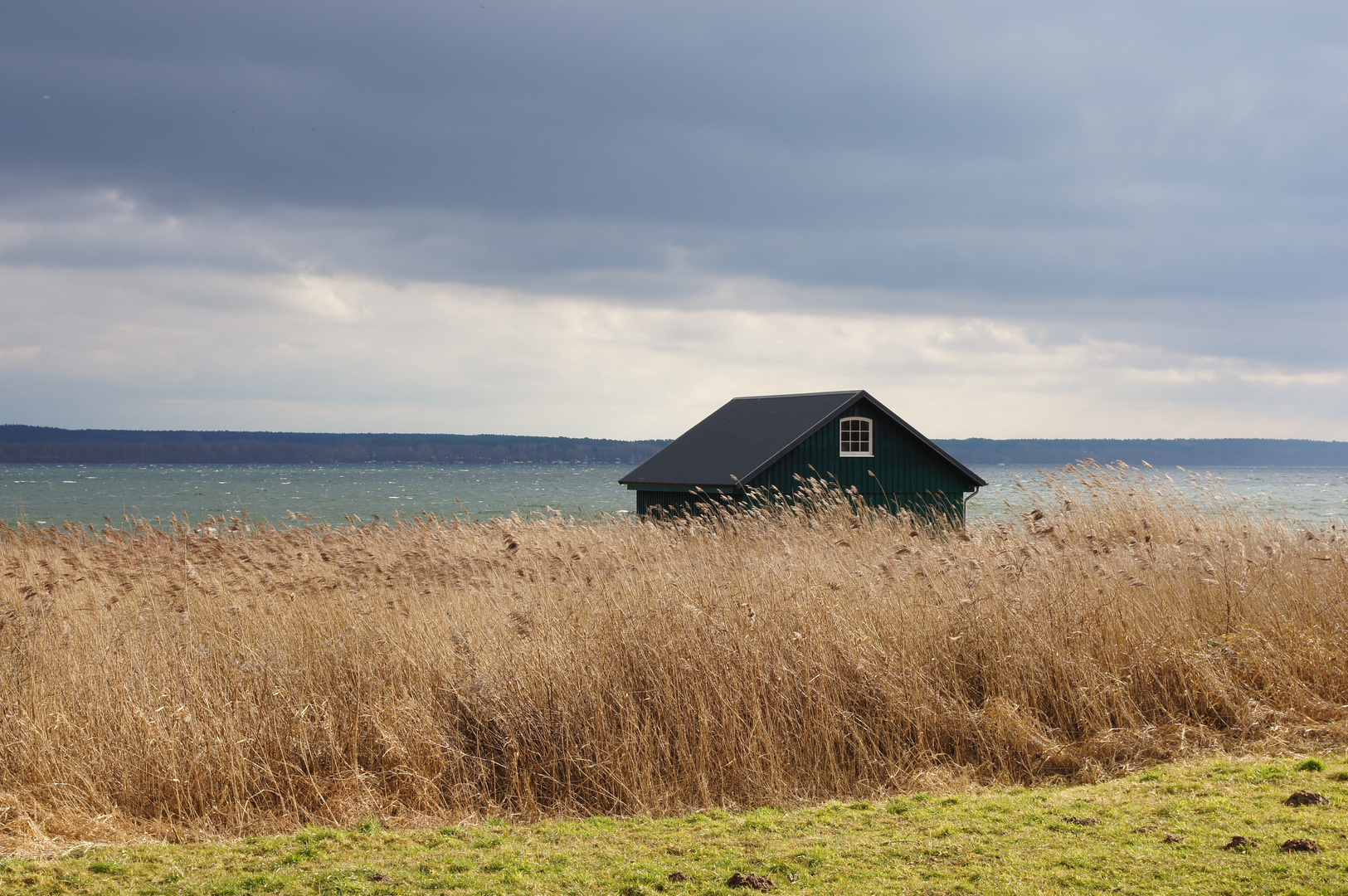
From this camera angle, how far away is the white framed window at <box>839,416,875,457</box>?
22.3m

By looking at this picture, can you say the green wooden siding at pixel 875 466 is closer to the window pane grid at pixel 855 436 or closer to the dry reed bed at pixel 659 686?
the window pane grid at pixel 855 436

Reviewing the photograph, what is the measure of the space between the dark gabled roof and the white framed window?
444 mm

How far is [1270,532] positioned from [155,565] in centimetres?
1473

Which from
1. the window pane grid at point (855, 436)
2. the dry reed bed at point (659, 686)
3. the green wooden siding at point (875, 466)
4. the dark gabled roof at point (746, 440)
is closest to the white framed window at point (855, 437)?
the window pane grid at point (855, 436)

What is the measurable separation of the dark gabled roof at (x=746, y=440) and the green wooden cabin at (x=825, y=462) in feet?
0.11

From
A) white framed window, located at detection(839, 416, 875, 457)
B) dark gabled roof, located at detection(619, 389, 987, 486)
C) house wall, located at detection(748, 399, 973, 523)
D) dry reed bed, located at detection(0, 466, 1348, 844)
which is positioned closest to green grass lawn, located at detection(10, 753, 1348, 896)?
dry reed bed, located at detection(0, 466, 1348, 844)

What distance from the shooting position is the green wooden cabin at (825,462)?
70.6 ft

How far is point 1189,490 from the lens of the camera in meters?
14.6

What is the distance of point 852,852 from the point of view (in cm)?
A: 441

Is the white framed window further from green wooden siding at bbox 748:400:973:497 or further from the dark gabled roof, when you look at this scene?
the dark gabled roof

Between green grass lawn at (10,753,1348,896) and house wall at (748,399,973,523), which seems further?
house wall at (748,399,973,523)

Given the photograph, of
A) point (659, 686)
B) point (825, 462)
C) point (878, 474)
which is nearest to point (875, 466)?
point (878, 474)

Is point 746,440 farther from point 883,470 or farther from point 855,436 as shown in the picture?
point 883,470

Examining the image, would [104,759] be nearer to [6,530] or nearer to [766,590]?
[766,590]
